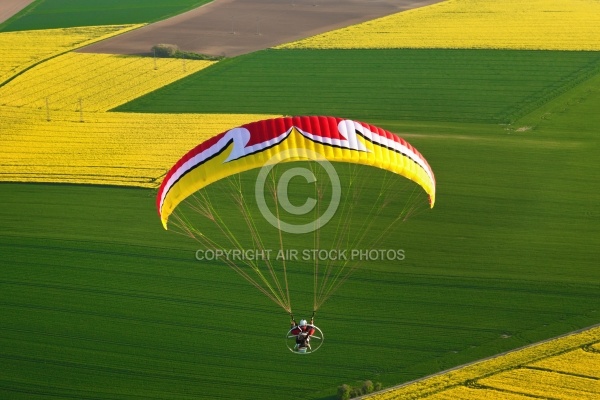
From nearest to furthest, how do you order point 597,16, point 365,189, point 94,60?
point 365,189 → point 94,60 → point 597,16

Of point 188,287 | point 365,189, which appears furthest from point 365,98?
point 188,287

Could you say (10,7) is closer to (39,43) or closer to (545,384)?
(39,43)

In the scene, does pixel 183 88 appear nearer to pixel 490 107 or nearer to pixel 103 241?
pixel 490 107

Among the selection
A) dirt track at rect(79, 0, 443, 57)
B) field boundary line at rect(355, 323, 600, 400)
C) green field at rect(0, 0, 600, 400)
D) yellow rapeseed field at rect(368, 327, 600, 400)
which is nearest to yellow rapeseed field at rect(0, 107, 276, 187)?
green field at rect(0, 0, 600, 400)

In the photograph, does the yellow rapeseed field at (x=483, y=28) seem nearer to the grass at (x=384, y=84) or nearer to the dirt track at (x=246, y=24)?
the grass at (x=384, y=84)

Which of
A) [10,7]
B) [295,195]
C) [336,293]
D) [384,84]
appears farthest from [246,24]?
[336,293]
